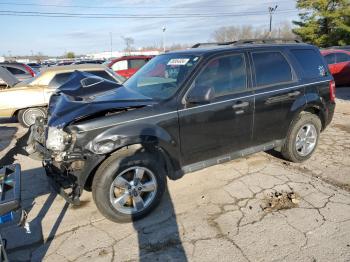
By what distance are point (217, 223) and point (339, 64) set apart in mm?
11570

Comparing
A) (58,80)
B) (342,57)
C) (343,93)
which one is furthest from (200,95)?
(342,57)

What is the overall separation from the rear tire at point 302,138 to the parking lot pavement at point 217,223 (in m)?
0.23

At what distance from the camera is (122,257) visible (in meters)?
3.12

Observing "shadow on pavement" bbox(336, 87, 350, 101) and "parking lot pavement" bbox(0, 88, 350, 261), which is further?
"shadow on pavement" bbox(336, 87, 350, 101)

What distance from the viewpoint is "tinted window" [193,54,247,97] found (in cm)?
403

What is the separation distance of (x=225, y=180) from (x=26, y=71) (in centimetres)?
1299

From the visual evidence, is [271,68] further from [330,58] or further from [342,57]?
[342,57]

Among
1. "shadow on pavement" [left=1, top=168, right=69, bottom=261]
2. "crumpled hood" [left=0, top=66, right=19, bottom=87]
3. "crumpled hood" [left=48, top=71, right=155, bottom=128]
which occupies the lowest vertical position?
"shadow on pavement" [left=1, top=168, right=69, bottom=261]

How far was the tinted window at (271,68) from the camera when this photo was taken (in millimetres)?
4492

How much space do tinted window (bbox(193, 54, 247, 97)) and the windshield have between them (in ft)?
0.66

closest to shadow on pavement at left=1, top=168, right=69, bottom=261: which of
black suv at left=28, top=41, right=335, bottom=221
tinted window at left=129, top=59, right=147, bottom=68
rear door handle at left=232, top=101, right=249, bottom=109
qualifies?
black suv at left=28, top=41, right=335, bottom=221

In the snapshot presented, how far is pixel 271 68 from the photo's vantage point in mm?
4645

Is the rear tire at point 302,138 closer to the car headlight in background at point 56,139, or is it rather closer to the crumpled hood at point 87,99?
the crumpled hood at point 87,99

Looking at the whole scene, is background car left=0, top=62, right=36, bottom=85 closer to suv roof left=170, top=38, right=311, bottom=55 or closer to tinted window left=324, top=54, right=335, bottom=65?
suv roof left=170, top=38, right=311, bottom=55
